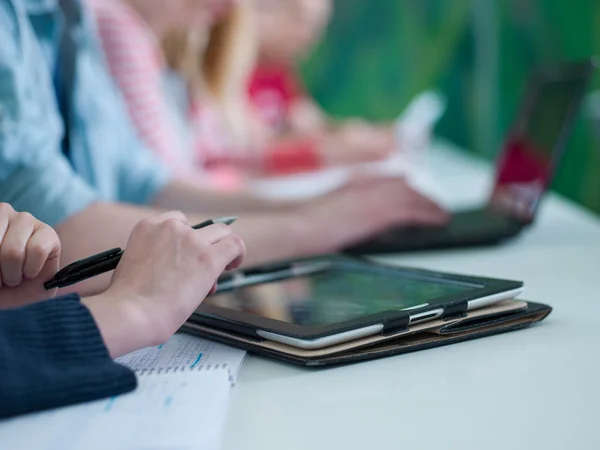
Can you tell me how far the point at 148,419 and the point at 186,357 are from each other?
5.7 inches

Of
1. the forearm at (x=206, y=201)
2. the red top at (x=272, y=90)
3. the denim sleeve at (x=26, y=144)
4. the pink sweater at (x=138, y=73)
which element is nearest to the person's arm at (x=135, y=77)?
the pink sweater at (x=138, y=73)

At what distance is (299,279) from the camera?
79 cm

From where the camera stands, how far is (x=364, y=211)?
3.65ft

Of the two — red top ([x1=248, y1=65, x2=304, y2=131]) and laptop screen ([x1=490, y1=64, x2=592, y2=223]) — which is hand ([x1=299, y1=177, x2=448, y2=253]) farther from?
red top ([x1=248, y1=65, x2=304, y2=131])

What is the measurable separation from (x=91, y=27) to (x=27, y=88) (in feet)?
1.32

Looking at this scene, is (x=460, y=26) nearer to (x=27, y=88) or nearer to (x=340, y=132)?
(x=340, y=132)

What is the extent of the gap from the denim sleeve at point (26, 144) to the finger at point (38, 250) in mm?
164

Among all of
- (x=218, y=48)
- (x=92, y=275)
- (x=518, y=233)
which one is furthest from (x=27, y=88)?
(x=218, y=48)

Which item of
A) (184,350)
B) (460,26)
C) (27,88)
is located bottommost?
(184,350)

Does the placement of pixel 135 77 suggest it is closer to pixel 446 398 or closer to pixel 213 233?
pixel 213 233

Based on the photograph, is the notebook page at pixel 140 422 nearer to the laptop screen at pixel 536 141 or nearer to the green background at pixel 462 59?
the laptop screen at pixel 536 141

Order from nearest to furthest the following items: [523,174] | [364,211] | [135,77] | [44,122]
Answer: [44,122]
[364,211]
[523,174]
[135,77]

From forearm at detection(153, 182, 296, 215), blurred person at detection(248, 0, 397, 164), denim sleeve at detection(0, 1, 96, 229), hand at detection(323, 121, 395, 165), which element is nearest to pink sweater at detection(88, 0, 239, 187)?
forearm at detection(153, 182, 296, 215)

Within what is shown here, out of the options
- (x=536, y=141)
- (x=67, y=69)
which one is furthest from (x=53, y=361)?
(x=536, y=141)
